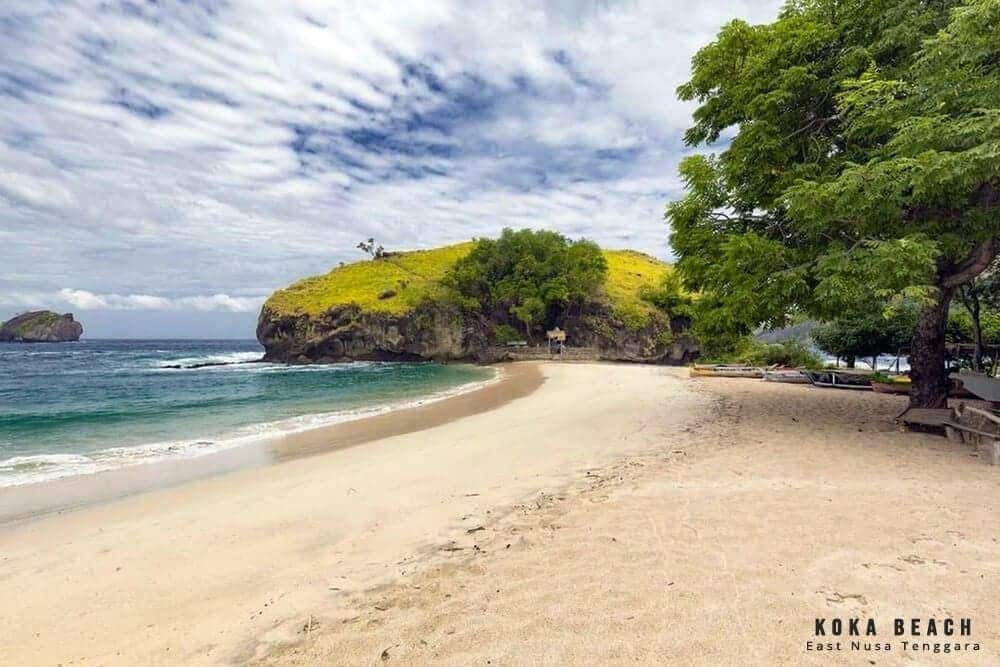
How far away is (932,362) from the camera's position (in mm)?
11461

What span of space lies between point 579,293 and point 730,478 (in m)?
52.6

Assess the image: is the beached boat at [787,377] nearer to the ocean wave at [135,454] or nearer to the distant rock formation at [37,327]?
the ocean wave at [135,454]

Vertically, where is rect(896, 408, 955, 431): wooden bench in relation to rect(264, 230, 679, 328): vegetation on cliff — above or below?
below

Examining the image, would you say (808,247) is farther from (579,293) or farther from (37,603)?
(579,293)

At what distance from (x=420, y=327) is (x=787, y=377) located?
152 ft

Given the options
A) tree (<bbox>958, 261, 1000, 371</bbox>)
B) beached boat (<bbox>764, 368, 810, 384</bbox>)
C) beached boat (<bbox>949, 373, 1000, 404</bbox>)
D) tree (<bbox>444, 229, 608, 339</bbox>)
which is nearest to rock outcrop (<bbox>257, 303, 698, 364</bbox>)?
tree (<bbox>444, 229, 608, 339</bbox>)

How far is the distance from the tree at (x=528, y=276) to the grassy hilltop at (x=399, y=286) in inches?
155

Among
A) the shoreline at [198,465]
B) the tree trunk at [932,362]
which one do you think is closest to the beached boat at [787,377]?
the tree trunk at [932,362]

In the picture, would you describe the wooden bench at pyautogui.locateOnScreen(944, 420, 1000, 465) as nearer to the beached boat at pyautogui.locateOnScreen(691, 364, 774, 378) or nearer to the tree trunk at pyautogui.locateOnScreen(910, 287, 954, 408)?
the tree trunk at pyautogui.locateOnScreen(910, 287, 954, 408)

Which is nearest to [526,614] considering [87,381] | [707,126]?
[707,126]

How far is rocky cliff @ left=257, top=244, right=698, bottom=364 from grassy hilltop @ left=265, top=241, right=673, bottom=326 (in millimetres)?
178

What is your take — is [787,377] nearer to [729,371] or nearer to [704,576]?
[729,371]

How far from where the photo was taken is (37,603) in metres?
4.77

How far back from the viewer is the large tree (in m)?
8.64
